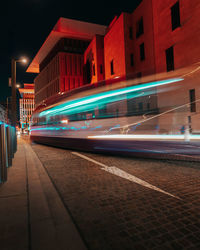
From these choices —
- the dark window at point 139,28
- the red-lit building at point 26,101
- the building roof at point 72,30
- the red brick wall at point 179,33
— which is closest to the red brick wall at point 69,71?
the building roof at point 72,30

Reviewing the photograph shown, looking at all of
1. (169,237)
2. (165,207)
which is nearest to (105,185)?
(165,207)

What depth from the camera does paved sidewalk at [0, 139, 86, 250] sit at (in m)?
2.18

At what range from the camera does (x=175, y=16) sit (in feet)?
62.7

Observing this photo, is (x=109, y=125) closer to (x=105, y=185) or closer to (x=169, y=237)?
(x=105, y=185)

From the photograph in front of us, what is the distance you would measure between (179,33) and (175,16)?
2086 mm

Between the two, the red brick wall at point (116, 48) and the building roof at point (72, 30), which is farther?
the building roof at point (72, 30)

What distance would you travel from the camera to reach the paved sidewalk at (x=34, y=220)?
7.14 feet

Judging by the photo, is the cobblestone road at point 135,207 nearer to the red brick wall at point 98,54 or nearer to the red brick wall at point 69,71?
the red brick wall at point 98,54

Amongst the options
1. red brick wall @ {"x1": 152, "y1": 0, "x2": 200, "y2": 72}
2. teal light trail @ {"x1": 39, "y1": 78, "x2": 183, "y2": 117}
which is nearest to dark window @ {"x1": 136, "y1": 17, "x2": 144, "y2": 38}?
red brick wall @ {"x1": 152, "y1": 0, "x2": 200, "y2": 72}

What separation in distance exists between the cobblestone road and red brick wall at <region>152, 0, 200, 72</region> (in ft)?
50.2

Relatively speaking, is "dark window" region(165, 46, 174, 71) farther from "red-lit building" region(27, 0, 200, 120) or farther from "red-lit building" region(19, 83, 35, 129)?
"red-lit building" region(19, 83, 35, 129)

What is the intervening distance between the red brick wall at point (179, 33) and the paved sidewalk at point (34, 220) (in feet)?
57.3

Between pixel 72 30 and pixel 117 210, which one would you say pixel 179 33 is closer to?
pixel 117 210

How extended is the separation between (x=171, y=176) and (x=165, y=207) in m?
1.93
